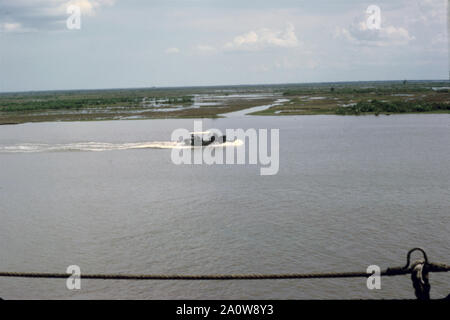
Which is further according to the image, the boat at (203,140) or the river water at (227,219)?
the boat at (203,140)

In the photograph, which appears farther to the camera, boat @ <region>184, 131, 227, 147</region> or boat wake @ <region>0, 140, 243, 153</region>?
boat @ <region>184, 131, 227, 147</region>

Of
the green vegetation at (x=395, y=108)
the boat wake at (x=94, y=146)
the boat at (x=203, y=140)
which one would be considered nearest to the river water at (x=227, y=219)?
the boat wake at (x=94, y=146)

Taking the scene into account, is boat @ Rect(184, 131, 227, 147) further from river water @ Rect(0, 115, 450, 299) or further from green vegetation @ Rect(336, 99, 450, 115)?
green vegetation @ Rect(336, 99, 450, 115)

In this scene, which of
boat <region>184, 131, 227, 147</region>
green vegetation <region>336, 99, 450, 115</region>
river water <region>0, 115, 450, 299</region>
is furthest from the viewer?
green vegetation <region>336, 99, 450, 115</region>

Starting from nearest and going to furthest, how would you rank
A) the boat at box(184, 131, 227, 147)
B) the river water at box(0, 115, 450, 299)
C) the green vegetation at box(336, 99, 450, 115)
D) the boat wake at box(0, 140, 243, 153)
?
the river water at box(0, 115, 450, 299)
the boat wake at box(0, 140, 243, 153)
the boat at box(184, 131, 227, 147)
the green vegetation at box(336, 99, 450, 115)

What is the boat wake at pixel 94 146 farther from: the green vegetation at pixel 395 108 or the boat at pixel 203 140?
the green vegetation at pixel 395 108

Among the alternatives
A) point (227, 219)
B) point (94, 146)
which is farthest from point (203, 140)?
point (227, 219)

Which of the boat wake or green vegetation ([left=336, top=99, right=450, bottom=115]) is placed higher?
green vegetation ([left=336, top=99, right=450, bottom=115])

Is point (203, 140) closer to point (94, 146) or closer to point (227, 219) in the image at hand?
point (94, 146)

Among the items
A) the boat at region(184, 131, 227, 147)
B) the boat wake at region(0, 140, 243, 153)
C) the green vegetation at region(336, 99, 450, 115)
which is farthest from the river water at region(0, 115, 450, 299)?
the green vegetation at region(336, 99, 450, 115)
